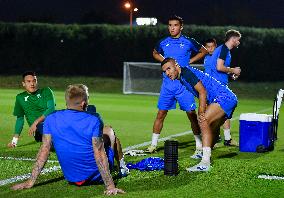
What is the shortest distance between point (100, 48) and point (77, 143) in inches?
1326

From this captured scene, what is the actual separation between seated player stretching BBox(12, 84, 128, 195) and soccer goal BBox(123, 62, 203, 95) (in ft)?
83.4

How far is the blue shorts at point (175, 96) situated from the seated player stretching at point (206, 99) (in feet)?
3.96

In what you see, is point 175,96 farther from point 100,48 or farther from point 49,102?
point 100,48

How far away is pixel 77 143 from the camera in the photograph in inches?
291

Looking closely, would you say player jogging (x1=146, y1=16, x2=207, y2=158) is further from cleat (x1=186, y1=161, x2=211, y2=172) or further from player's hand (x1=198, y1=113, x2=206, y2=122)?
cleat (x1=186, y1=161, x2=211, y2=172)

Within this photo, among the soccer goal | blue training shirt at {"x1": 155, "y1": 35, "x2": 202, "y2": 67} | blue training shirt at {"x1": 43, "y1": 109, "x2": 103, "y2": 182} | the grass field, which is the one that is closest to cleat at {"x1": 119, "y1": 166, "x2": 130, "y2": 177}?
the grass field

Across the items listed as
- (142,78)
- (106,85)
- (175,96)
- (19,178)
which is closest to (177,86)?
(175,96)

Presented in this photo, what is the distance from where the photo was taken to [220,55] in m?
11.2

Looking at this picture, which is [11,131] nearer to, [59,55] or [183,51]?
[183,51]

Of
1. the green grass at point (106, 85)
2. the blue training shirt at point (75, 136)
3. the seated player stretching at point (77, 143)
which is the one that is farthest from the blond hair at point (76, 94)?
Result: the green grass at point (106, 85)

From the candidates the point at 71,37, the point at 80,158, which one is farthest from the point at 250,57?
the point at 80,158

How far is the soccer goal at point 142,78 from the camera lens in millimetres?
33531

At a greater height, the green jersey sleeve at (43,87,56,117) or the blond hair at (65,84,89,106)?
the blond hair at (65,84,89,106)

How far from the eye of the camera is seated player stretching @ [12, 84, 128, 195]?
723cm
